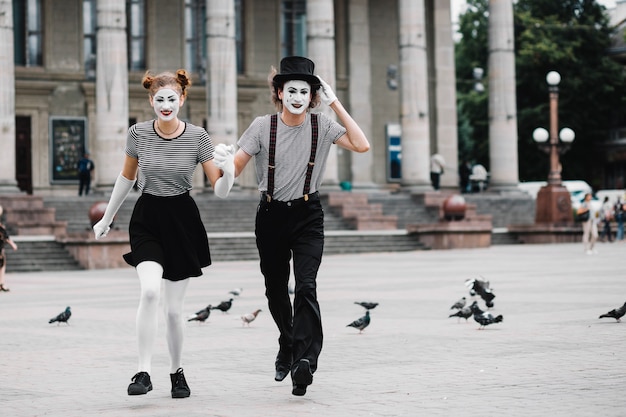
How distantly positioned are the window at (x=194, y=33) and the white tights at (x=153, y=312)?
40.8 meters

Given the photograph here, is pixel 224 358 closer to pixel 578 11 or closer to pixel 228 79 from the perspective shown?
pixel 228 79

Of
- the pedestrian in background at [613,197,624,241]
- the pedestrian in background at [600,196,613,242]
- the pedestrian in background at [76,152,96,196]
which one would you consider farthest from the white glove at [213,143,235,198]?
the pedestrian in background at [613,197,624,241]

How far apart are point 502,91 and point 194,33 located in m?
11.8

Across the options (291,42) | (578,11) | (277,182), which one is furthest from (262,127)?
(578,11)

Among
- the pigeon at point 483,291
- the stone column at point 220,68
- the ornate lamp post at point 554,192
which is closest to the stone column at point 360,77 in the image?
the stone column at point 220,68

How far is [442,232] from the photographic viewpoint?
39.1 meters

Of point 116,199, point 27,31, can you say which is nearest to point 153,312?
point 116,199

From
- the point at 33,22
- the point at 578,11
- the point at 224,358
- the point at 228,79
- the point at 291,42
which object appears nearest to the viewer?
the point at 224,358

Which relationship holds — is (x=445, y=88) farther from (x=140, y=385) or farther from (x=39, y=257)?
(x=140, y=385)

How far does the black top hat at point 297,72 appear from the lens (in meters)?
9.49

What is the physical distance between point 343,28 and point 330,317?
37608 millimetres

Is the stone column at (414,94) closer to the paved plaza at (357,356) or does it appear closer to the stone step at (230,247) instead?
the stone step at (230,247)

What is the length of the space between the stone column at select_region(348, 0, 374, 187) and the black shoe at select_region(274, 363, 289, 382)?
42.3 meters

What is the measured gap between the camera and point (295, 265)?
938cm
